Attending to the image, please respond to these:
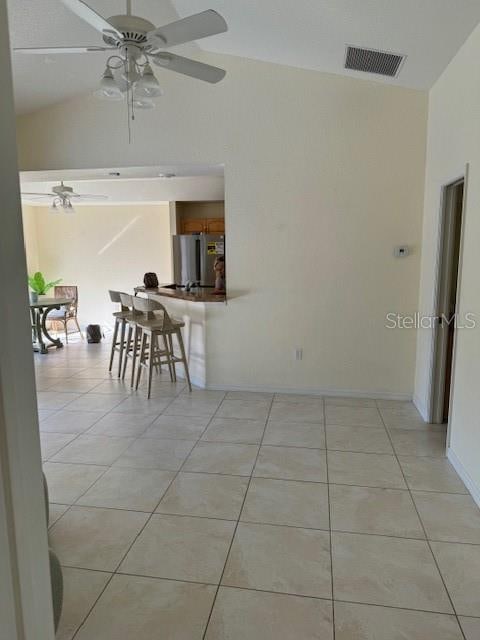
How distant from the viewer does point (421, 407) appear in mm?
3852

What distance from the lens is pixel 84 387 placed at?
4758mm

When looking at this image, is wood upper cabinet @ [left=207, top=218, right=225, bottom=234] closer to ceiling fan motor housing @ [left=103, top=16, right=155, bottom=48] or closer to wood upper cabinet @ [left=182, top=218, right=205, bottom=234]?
wood upper cabinet @ [left=182, top=218, right=205, bottom=234]

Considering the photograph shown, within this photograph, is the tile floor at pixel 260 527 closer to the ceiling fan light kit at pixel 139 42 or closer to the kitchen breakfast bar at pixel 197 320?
the kitchen breakfast bar at pixel 197 320

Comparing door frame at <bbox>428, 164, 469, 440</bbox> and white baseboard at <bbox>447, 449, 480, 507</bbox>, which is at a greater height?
door frame at <bbox>428, 164, 469, 440</bbox>

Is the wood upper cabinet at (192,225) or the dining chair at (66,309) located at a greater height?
the wood upper cabinet at (192,225)

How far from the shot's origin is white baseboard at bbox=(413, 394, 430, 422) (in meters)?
3.69

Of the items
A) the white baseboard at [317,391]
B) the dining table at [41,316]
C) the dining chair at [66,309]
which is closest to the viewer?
the white baseboard at [317,391]

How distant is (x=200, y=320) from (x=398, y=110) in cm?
275

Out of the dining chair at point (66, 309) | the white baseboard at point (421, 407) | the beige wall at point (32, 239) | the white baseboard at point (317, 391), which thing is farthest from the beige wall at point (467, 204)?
the beige wall at point (32, 239)

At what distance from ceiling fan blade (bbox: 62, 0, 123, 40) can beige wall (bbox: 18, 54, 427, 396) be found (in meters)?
2.07

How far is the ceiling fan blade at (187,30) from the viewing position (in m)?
2.11

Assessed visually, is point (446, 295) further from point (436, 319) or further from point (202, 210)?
point (202, 210)

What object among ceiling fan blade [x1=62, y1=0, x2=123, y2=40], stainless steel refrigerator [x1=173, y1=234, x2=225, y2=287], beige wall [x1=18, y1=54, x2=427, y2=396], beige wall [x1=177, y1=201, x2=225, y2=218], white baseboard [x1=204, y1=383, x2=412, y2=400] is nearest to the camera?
ceiling fan blade [x1=62, y1=0, x2=123, y2=40]

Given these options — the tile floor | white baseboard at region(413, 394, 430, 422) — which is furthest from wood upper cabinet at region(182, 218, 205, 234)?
white baseboard at region(413, 394, 430, 422)
